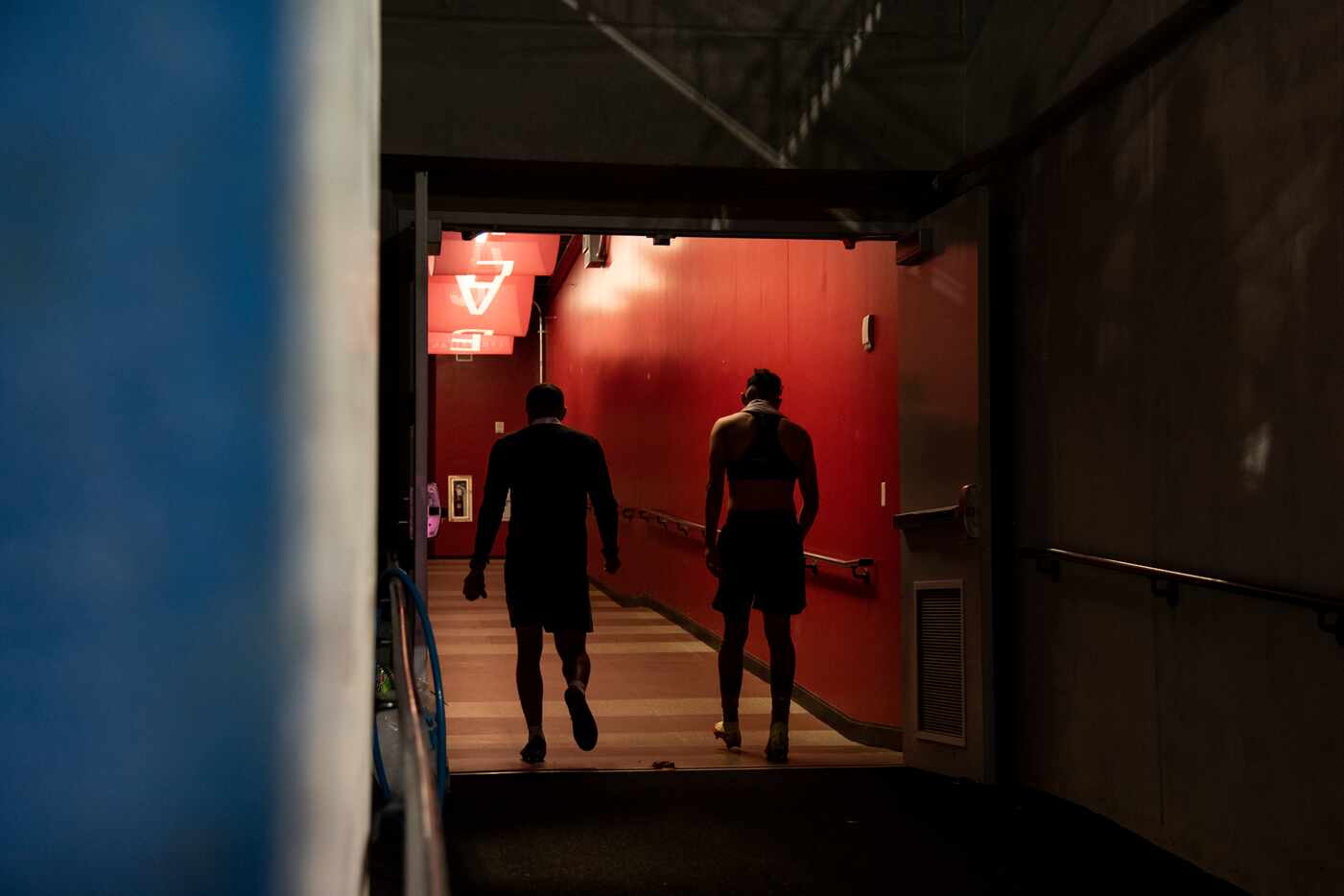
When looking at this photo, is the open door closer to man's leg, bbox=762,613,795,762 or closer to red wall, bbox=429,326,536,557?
man's leg, bbox=762,613,795,762

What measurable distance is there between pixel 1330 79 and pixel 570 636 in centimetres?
334

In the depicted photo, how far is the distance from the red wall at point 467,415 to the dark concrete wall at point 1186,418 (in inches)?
614

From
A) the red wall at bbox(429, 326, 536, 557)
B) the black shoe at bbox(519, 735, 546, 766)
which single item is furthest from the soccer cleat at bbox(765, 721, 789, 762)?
the red wall at bbox(429, 326, 536, 557)

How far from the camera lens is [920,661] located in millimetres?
5441

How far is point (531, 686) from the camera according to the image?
5.48 meters

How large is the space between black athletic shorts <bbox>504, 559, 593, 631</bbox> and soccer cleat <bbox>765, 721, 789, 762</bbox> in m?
0.83

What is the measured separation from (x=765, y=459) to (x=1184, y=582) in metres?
2.11

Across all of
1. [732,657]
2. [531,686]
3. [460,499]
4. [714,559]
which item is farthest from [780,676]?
[460,499]

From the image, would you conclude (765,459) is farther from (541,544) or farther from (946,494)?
(541,544)

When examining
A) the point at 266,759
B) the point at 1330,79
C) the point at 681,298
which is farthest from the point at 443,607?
the point at 266,759

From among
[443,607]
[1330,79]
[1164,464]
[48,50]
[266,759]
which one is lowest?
[443,607]

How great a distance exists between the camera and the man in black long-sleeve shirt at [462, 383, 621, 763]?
548 centimetres

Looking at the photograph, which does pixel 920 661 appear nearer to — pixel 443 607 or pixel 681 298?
pixel 681 298

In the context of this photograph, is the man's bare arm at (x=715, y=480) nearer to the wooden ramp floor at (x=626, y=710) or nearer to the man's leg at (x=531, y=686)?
the man's leg at (x=531, y=686)
